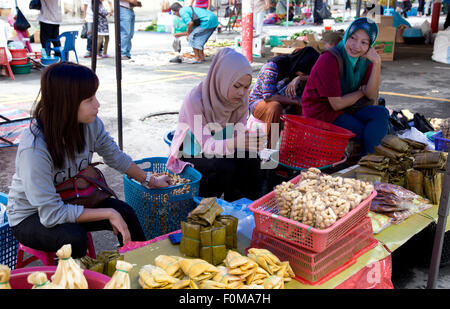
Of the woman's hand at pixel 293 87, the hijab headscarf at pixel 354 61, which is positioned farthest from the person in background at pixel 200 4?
the hijab headscarf at pixel 354 61

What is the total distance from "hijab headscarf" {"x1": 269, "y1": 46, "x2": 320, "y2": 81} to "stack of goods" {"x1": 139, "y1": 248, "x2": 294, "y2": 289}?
107 inches

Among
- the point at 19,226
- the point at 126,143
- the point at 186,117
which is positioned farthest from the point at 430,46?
the point at 19,226

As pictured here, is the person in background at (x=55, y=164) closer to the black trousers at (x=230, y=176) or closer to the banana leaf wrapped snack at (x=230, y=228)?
the banana leaf wrapped snack at (x=230, y=228)

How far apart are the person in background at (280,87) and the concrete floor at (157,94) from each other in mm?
1490

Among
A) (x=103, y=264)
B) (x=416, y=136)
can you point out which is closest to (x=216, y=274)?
(x=103, y=264)

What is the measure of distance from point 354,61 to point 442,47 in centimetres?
912

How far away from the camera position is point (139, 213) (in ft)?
9.01

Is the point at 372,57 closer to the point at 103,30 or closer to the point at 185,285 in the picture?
the point at 185,285

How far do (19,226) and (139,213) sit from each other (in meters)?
0.78

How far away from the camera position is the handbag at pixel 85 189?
2236 mm

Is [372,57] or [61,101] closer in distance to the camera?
[61,101]

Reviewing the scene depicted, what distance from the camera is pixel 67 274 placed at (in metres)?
1.39
